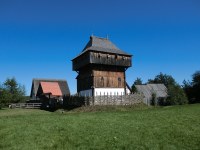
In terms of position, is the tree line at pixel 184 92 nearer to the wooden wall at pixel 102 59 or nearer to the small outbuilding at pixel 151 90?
the small outbuilding at pixel 151 90

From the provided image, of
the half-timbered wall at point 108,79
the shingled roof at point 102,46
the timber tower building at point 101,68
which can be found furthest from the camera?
the shingled roof at point 102,46

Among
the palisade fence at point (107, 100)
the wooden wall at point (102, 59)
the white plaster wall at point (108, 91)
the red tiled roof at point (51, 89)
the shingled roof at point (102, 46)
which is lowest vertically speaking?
the palisade fence at point (107, 100)

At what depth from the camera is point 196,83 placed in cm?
4891

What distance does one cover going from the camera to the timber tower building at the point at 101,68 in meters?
37.6

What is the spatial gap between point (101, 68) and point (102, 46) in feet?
14.9

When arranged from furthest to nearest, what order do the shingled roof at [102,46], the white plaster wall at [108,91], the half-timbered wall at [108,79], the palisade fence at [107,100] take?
the shingled roof at [102,46], the half-timbered wall at [108,79], the white plaster wall at [108,91], the palisade fence at [107,100]

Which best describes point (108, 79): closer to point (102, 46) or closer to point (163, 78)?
point (102, 46)

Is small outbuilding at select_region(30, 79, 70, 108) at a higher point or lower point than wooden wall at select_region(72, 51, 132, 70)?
lower

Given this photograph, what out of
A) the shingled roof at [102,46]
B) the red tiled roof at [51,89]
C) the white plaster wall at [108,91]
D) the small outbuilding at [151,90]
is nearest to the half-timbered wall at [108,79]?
the white plaster wall at [108,91]

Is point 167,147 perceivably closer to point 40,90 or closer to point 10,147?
point 10,147

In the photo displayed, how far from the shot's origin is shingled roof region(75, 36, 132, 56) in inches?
1543

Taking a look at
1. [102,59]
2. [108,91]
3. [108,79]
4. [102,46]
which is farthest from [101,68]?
[102,46]

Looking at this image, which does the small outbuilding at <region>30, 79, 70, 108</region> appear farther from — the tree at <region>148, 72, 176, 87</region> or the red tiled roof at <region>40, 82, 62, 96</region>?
the tree at <region>148, 72, 176, 87</region>

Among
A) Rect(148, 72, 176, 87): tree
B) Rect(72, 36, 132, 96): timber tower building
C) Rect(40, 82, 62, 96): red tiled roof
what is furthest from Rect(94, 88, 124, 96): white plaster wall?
Rect(148, 72, 176, 87): tree
